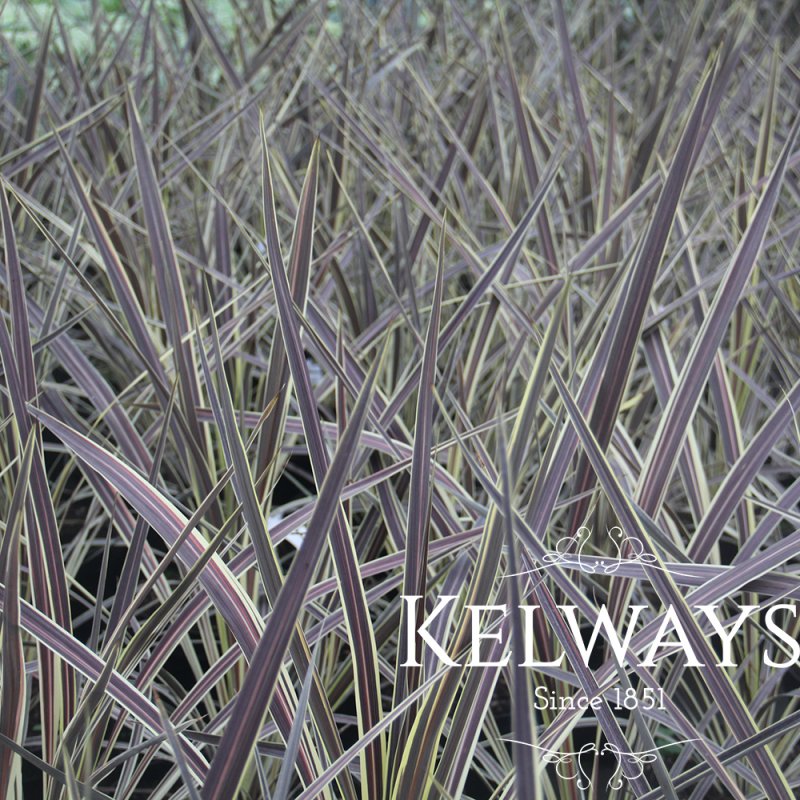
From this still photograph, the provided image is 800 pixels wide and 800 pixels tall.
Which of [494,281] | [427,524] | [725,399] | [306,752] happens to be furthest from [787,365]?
[306,752]

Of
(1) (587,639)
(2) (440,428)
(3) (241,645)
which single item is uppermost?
(3) (241,645)

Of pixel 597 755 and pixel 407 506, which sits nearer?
pixel 597 755

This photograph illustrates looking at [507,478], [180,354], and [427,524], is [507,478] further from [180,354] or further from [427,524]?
[180,354]

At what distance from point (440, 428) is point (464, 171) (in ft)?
1.87

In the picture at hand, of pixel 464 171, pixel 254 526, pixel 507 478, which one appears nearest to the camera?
pixel 507 478

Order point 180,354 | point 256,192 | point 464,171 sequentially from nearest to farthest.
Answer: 1. point 180,354
2. point 256,192
3. point 464,171

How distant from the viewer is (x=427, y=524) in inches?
18.7

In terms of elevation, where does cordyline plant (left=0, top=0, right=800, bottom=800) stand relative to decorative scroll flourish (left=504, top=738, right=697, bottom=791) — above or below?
above

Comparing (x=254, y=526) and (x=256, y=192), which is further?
(x=256, y=192)

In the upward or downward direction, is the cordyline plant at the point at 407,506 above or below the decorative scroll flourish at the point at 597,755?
above

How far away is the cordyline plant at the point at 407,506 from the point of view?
16.8 inches

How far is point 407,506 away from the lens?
71 cm

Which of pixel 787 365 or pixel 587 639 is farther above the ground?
pixel 787 365

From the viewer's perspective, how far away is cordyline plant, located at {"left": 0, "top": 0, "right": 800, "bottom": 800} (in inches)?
16.8
